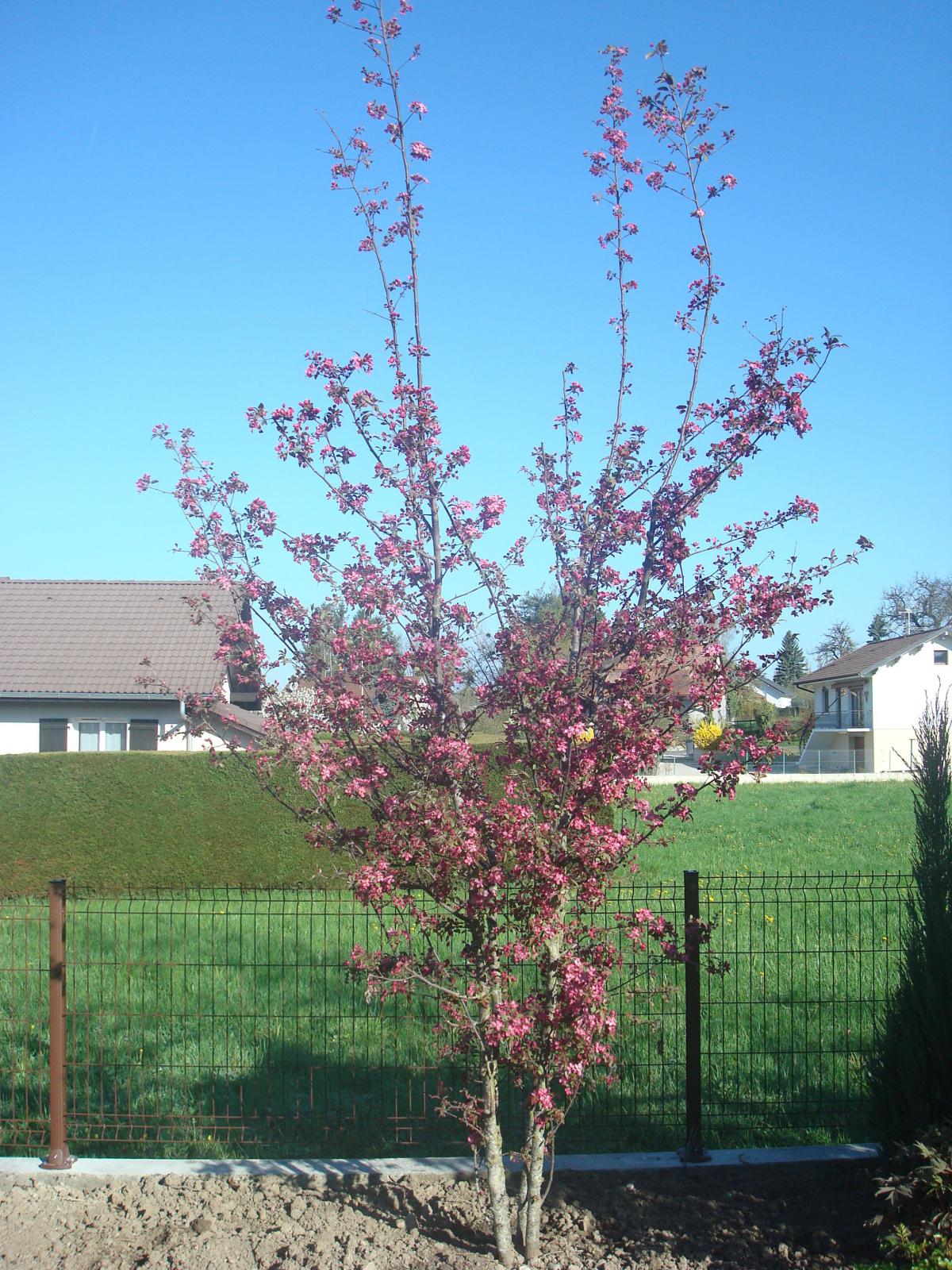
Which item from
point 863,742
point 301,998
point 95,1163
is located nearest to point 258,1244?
point 95,1163

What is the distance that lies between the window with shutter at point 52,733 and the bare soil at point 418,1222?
1765 centimetres

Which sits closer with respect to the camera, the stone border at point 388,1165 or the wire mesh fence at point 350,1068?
the stone border at point 388,1165

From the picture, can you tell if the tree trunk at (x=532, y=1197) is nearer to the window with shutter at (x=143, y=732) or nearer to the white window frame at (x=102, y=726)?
the window with shutter at (x=143, y=732)

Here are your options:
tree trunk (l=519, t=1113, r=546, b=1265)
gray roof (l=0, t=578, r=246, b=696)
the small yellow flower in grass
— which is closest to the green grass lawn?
the small yellow flower in grass

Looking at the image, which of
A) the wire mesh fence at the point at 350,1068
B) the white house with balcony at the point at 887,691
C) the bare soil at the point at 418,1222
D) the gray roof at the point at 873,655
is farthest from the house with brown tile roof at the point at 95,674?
the gray roof at the point at 873,655

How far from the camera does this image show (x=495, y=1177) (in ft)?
12.3

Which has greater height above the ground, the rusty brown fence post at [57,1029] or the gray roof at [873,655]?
the gray roof at [873,655]

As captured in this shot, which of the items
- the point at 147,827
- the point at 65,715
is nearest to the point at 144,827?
the point at 147,827

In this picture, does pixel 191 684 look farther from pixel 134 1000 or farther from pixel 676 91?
pixel 676 91

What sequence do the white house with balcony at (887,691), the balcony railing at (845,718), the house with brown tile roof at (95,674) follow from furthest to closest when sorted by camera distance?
the balcony railing at (845,718) < the white house with balcony at (887,691) < the house with brown tile roof at (95,674)

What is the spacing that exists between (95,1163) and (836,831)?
1550 centimetres

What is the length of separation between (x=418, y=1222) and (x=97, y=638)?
20.1 meters

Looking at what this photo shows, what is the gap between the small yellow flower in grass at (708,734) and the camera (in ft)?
12.3

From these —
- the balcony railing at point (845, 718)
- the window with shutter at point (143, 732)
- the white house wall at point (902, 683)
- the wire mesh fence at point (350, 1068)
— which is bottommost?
the wire mesh fence at point (350, 1068)
